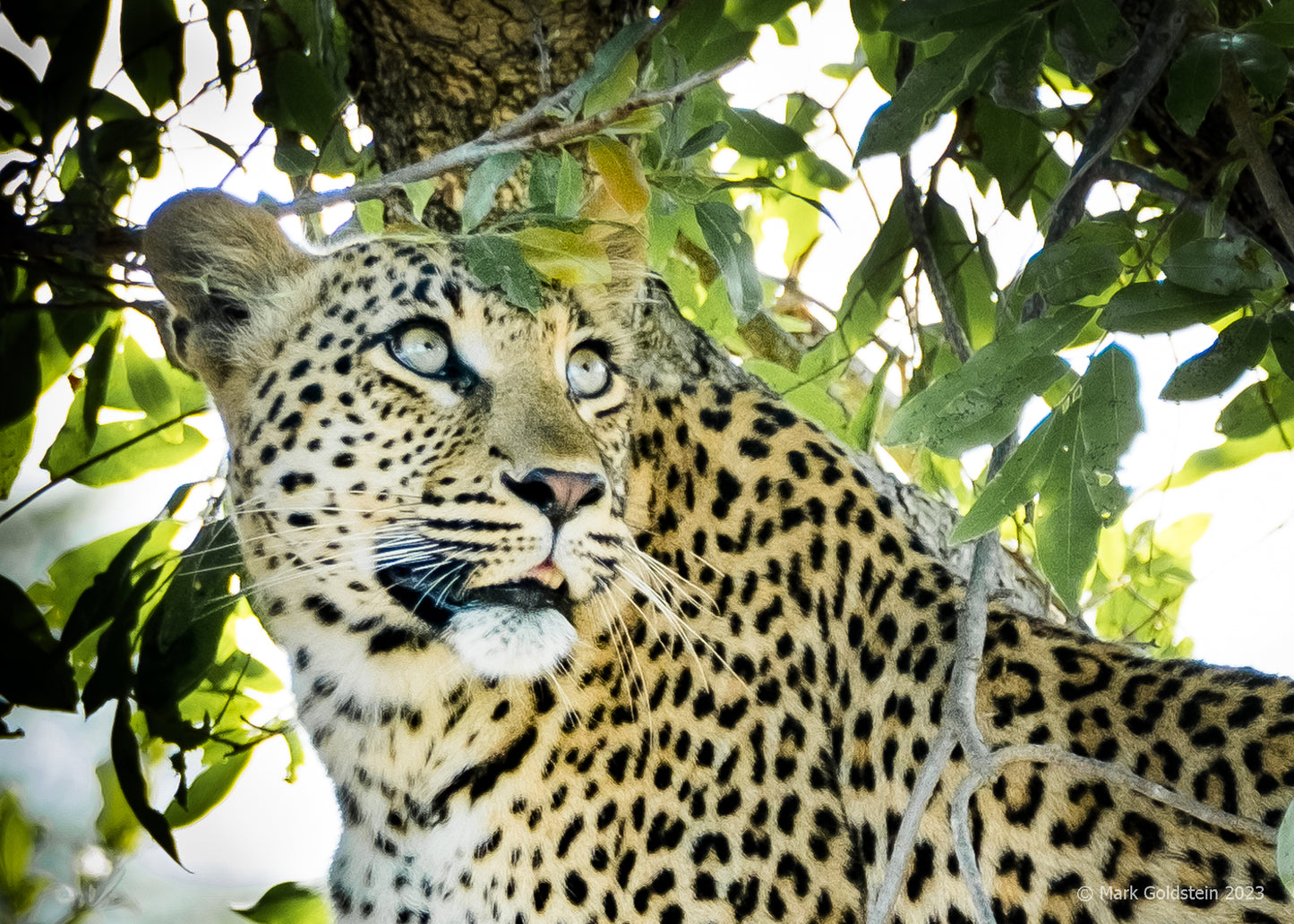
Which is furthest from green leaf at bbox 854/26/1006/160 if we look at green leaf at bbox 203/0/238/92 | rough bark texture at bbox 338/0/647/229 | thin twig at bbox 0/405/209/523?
thin twig at bbox 0/405/209/523

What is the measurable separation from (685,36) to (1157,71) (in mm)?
661

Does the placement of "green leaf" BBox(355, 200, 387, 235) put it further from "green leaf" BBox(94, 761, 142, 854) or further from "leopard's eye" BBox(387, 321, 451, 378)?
"green leaf" BBox(94, 761, 142, 854)

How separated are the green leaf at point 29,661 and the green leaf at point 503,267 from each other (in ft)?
2.90

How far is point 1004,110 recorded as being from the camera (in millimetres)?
2084

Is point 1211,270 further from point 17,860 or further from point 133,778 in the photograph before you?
point 17,860

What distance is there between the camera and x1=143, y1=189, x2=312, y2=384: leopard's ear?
5.61ft

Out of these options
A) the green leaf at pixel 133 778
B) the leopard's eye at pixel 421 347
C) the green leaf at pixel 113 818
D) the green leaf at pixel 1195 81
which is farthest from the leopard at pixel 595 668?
the green leaf at pixel 1195 81

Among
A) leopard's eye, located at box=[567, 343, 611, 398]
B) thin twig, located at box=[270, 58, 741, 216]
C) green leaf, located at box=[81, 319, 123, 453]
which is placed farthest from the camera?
green leaf, located at box=[81, 319, 123, 453]

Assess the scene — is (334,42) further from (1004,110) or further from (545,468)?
(1004,110)

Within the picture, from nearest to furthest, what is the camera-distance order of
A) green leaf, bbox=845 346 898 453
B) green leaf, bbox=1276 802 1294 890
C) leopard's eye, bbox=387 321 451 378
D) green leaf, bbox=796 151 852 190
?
green leaf, bbox=1276 802 1294 890 → leopard's eye, bbox=387 321 451 378 → green leaf, bbox=845 346 898 453 → green leaf, bbox=796 151 852 190

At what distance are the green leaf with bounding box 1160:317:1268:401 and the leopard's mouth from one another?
31.8 inches

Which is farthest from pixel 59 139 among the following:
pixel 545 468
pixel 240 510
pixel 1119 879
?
pixel 1119 879

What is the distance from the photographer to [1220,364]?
63.7 inches

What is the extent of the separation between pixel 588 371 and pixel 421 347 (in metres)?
0.25
